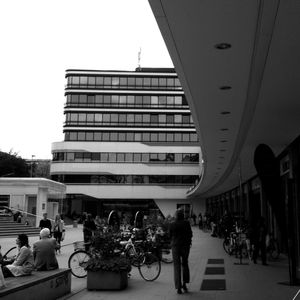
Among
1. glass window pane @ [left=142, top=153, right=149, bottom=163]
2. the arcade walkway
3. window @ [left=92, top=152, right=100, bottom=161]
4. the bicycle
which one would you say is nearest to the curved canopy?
the arcade walkway

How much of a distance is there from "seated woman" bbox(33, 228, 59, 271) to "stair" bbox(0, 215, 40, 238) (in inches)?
960

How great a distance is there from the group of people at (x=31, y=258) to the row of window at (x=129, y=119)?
71.5m

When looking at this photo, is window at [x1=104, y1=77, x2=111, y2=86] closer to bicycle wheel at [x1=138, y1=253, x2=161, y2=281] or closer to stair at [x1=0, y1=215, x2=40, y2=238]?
stair at [x1=0, y1=215, x2=40, y2=238]

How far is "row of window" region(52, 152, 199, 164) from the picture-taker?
253ft

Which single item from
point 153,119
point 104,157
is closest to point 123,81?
point 153,119

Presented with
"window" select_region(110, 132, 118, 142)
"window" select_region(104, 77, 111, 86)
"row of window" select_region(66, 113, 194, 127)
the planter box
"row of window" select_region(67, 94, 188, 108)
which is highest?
"window" select_region(104, 77, 111, 86)

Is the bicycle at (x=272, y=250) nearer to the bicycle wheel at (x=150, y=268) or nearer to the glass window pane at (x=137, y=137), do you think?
the bicycle wheel at (x=150, y=268)

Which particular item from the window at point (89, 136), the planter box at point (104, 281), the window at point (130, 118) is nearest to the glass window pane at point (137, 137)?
the window at point (130, 118)

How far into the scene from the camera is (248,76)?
916 cm

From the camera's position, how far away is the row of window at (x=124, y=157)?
3036 inches

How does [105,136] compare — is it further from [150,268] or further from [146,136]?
[150,268]

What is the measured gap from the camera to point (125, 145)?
78.6 meters

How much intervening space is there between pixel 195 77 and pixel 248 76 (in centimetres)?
98

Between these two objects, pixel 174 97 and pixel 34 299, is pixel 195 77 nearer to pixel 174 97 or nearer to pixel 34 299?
pixel 34 299
